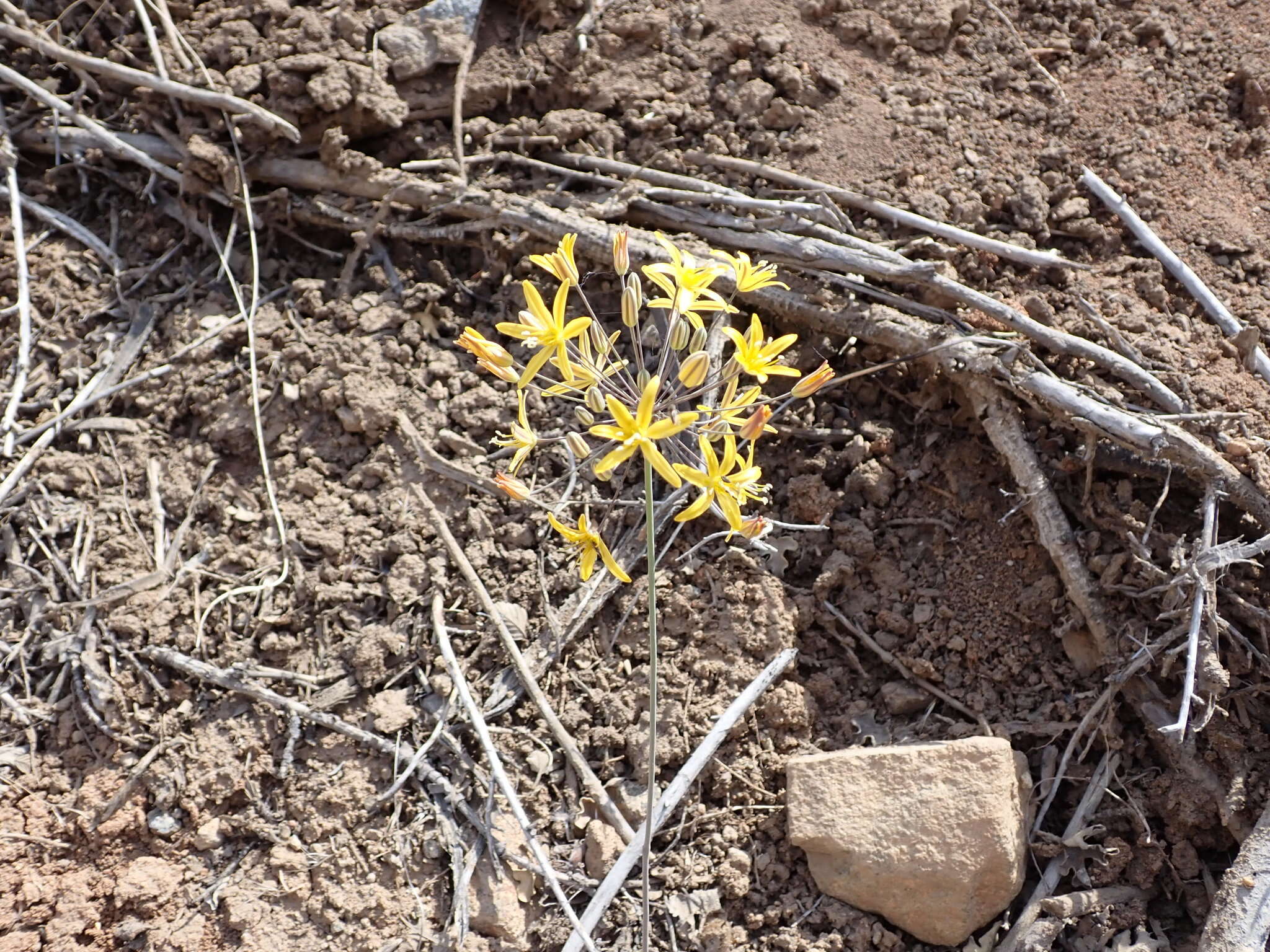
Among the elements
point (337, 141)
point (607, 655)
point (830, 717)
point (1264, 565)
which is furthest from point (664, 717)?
point (337, 141)

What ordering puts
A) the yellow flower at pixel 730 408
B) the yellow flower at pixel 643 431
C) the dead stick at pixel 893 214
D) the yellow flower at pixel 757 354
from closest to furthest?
the yellow flower at pixel 643 431, the yellow flower at pixel 730 408, the yellow flower at pixel 757 354, the dead stick at pixel 893 214

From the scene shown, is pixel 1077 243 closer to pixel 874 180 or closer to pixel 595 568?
pixel 874 180

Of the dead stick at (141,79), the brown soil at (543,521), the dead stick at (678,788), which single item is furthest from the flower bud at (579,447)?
the dead stick at (141,79)

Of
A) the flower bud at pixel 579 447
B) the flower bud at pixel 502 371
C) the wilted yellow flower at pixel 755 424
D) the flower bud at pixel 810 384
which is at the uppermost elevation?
the wilted yellow flower at pixel 755 424

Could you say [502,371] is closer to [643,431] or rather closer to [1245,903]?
[643,431]

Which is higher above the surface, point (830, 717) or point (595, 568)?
point (595, 568)

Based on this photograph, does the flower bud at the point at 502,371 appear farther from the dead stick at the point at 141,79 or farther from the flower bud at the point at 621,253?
the dead stick at the point at 141,79

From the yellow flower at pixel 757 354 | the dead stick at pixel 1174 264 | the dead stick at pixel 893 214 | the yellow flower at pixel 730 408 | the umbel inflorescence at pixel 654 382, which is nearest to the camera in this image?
the umbel inflorescence at pixel 654 382
